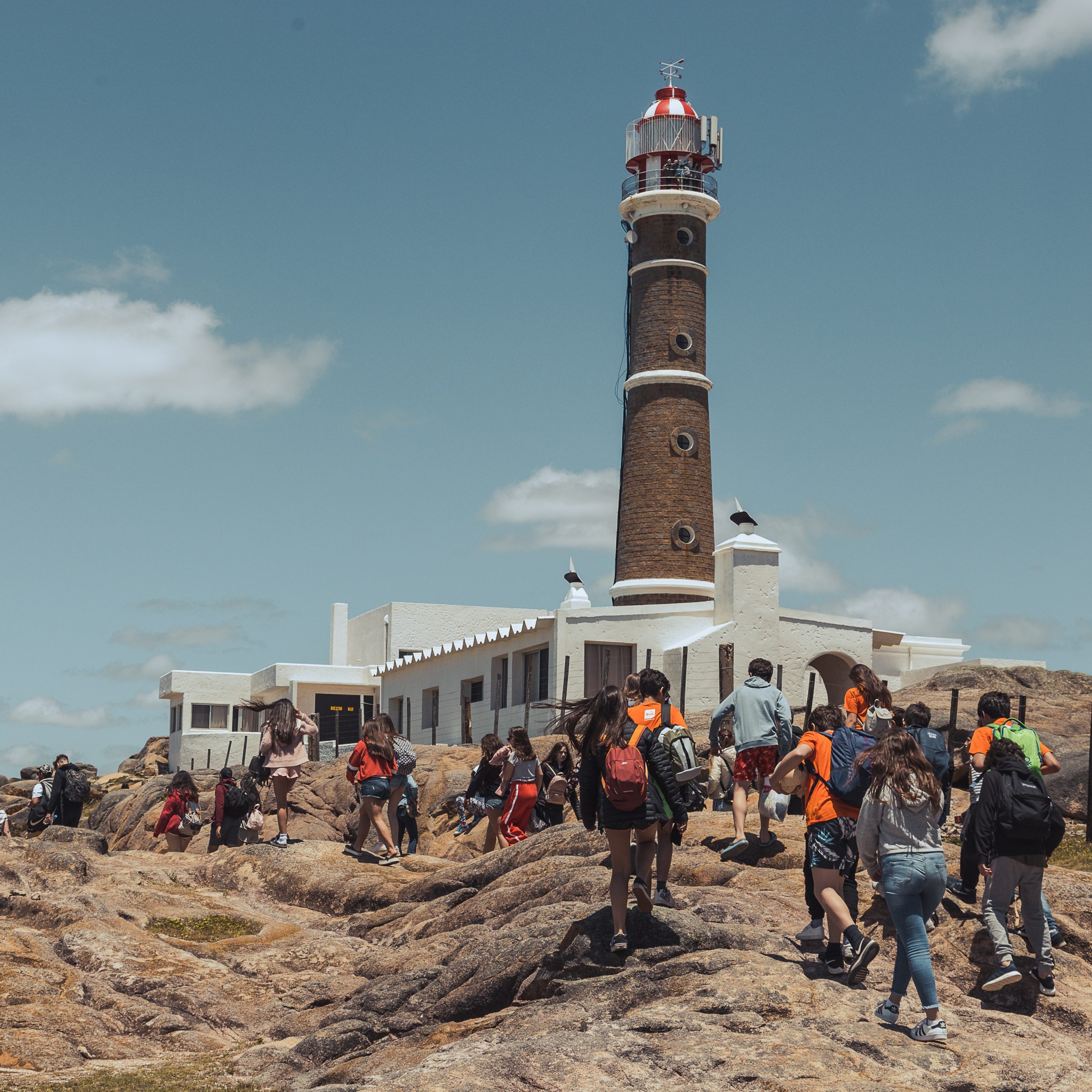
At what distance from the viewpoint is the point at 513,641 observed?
108 feet

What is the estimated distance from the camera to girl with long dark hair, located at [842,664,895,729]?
10.5 meters

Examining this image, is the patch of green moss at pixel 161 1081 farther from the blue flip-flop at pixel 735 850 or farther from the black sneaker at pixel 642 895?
the blue flip-flop at pixel 735 850

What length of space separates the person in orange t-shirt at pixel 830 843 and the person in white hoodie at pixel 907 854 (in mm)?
367

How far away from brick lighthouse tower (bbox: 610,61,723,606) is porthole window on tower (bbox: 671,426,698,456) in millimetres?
22

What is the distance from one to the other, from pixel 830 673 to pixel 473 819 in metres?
16.3

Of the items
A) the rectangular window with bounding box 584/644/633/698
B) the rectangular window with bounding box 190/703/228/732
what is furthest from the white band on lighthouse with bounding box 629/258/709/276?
the rectangular window with bounding box 190/703/228/732

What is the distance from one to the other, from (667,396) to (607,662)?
24.3ft

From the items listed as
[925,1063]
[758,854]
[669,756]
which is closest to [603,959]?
[669,756]

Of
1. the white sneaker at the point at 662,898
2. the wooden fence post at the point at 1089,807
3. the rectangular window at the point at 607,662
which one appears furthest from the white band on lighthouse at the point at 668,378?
the white sneaker at the point at 662,898

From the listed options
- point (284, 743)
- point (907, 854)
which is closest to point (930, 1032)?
point (907, 854)

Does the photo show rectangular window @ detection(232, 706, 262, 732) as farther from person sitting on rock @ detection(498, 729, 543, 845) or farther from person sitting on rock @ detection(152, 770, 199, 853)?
person sitting on rock @ detection(498, 729, 543, 845)

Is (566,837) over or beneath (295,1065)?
over

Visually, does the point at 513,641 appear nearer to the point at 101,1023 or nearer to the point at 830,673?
the point at 830,673

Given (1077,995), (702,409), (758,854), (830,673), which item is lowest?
(1077,995)
